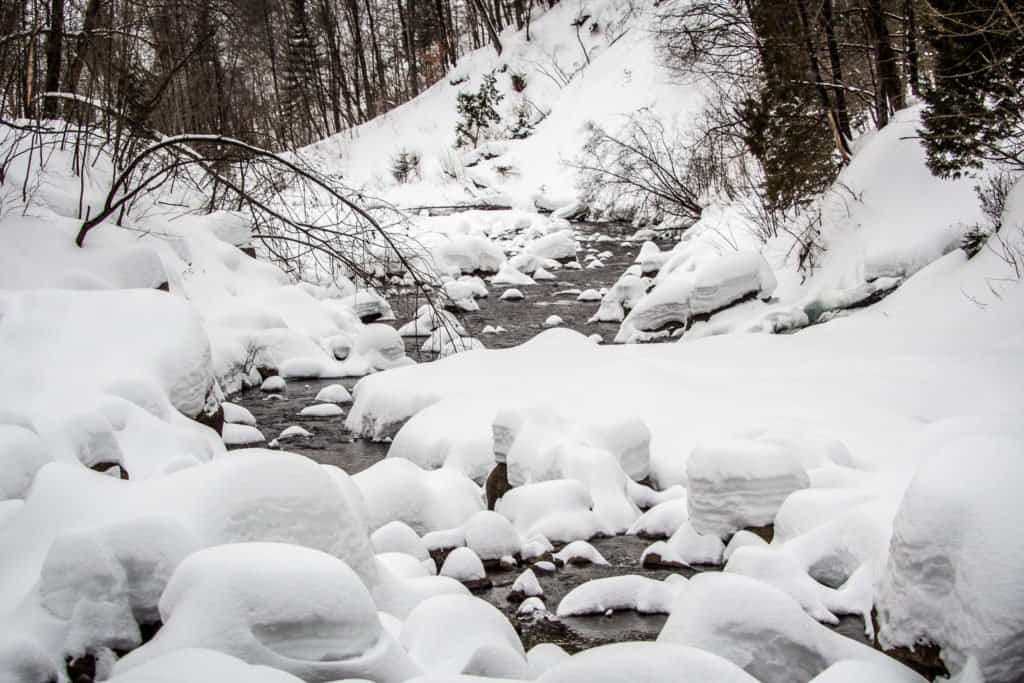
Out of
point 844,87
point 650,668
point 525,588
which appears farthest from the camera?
point 844,87

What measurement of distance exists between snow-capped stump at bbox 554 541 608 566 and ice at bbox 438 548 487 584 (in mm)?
522

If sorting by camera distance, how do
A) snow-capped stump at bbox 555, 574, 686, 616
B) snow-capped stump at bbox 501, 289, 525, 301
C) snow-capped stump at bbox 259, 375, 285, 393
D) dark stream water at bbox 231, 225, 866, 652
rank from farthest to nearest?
snow-capped stump at bbox 501, 289, 525, 301
snow-capped stump at bbox 259, 375, 285, 393
snow-capped stump at bbox 555, 574, 686, 616
dark stream water at bbox 231, 225, 866, 652

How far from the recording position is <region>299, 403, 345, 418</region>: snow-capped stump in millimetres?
9261

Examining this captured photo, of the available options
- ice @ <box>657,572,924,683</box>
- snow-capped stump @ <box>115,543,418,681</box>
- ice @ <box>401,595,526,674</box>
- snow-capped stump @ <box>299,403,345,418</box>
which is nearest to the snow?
ice @ <box>401,595,526,674</box>

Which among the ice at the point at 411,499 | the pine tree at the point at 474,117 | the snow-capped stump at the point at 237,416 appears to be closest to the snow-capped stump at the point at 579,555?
the ice at the point at 411,499

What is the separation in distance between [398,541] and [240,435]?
3.53 m

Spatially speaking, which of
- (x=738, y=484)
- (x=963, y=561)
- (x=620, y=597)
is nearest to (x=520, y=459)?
(x=738, y=484)

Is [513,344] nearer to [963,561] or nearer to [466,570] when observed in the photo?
[466,570]

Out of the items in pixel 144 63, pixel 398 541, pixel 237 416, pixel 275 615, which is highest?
pixel 144 63

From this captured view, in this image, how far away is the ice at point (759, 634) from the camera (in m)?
2.98

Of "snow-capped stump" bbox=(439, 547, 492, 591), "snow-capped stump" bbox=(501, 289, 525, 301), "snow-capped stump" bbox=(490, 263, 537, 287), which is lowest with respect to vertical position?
"snow-capped stump" bbox=(439, 547, 492, 591)

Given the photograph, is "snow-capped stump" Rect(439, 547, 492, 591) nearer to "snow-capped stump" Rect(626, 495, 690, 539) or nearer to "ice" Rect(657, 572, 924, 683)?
"snow-capped stump" Rect(626, 495, 690, 539)

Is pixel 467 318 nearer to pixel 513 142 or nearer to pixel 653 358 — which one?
pixel 653 358

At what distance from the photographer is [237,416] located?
8742mm
